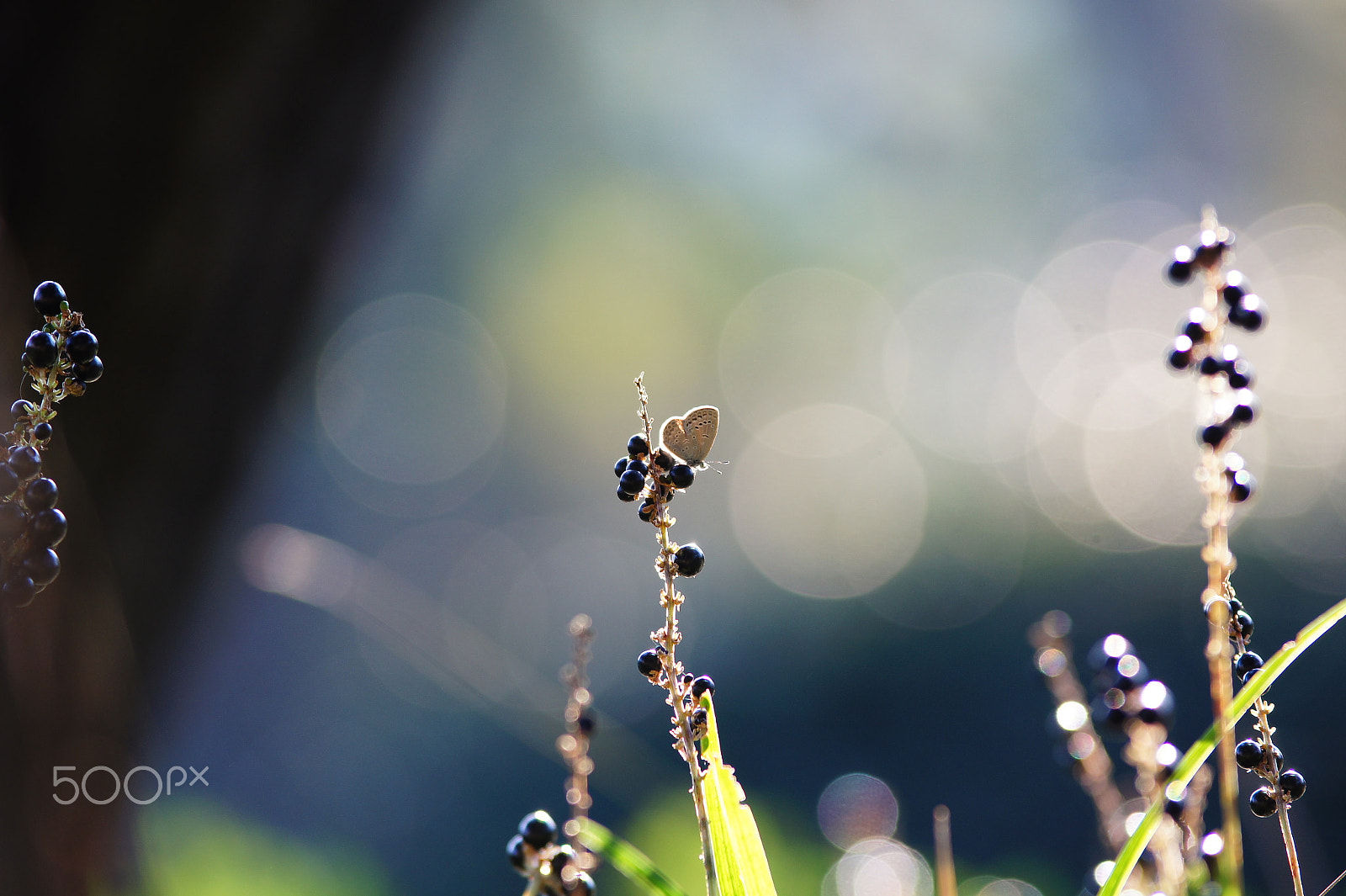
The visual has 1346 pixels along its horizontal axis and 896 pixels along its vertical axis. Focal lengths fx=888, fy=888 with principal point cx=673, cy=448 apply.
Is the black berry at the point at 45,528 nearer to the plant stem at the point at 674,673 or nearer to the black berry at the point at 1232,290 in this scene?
the plant stem at the point at 674,673

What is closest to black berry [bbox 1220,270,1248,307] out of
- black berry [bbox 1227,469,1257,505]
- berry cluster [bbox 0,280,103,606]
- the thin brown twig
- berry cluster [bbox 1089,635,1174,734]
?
black berry [bbox 1227,469,1257,505]

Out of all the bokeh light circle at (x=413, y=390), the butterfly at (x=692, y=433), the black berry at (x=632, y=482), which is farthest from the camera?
the bokeh light circle at (x=413, y=390)

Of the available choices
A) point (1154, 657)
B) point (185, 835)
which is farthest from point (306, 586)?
point (1154, 657)

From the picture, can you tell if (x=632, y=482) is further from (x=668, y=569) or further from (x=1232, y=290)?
(x=1232, y=290)

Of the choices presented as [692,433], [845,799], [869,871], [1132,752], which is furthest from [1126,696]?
[845,799]

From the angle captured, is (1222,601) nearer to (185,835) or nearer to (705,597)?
(185,835)

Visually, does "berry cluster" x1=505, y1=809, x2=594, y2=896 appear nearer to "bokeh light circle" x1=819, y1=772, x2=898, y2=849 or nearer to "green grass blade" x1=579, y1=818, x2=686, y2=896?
"green grass blade" x1=579, y1=818, x2=686, y2=896

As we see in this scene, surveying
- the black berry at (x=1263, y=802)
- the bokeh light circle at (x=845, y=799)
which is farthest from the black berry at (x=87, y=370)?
the bokeh light circle at (x=845, y=799)

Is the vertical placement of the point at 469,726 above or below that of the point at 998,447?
below
